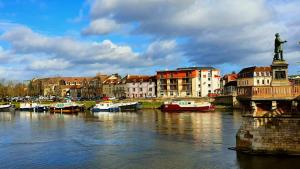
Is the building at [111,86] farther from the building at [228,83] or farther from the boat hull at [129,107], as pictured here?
the boat hull at [129,107]

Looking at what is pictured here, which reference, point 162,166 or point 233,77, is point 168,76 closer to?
point 233,77

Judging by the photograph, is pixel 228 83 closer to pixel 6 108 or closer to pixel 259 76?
Answer: pixel 259 76

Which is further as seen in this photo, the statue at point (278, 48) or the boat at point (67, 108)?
the boat at point (67, 108)

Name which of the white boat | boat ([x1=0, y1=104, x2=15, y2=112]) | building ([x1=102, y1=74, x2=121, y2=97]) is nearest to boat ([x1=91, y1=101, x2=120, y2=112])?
the white boat

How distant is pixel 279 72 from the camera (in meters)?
28.2

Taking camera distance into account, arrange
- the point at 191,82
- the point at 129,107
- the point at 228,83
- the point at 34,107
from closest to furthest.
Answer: the point at 129,107
the point at 34,107
the point at 191,82
the point at 228,83

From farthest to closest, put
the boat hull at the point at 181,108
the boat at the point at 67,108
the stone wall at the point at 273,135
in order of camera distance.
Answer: the boat at the point at 67,108, the boat hull at the point at 181,108, the stone wall at the point at 273,135

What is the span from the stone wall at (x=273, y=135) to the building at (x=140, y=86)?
121341 mm

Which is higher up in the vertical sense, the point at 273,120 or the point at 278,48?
the point at 278,48

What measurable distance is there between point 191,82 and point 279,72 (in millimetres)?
109139

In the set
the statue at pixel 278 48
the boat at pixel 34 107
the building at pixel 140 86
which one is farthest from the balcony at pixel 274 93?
the building at pixel 140 86

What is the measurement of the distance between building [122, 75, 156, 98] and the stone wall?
398 ft

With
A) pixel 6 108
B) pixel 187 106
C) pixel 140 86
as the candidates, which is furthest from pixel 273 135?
pixel 140 86

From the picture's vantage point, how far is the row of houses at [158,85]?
13775cm
